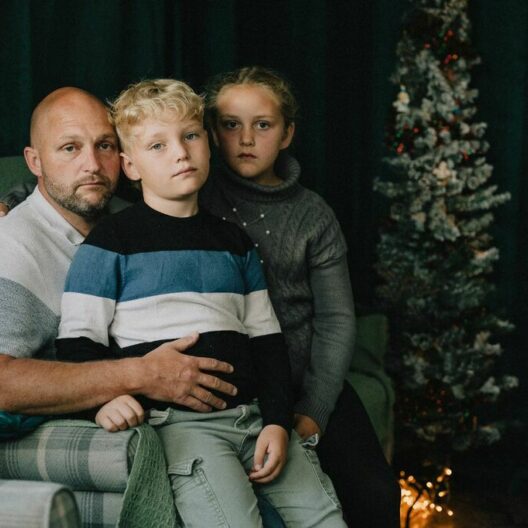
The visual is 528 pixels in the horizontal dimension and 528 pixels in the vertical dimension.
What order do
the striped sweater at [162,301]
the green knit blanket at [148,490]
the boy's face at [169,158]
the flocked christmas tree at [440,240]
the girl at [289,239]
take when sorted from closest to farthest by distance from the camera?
1. the green knit blanket at [148,490]
2. the striped sweater at [162,301]
3. the boy's face at [169,158]
4. the girl at [289,239]
5. the flocked christmas tree at [440,240]

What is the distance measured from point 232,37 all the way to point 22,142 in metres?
1.05

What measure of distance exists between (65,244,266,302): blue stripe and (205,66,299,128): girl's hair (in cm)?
57

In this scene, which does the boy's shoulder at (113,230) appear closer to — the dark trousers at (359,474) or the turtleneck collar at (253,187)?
the turtleneck collar at (253,187)

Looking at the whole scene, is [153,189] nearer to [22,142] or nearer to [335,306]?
[335,306]

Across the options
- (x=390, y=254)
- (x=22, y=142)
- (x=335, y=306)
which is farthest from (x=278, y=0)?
(x=335, y=306)

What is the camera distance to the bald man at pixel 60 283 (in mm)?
1506

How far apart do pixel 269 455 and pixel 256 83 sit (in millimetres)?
994

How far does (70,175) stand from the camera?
74.4 inches

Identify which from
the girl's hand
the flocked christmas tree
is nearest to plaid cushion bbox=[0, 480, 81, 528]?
the girl's hand

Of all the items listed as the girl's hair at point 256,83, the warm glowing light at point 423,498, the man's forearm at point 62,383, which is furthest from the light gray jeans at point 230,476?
the warm glowing light at point 423,498

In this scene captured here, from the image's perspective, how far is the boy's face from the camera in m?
1.70

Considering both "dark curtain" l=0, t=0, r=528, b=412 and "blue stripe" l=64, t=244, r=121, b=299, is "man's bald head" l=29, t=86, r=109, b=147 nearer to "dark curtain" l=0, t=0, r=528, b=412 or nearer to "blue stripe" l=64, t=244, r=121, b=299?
"blue stripe" l=64, t=244, r=121, b=299

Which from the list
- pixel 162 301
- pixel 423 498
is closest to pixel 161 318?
pixel 162 301

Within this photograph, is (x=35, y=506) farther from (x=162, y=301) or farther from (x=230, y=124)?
(x=230, y=124)
